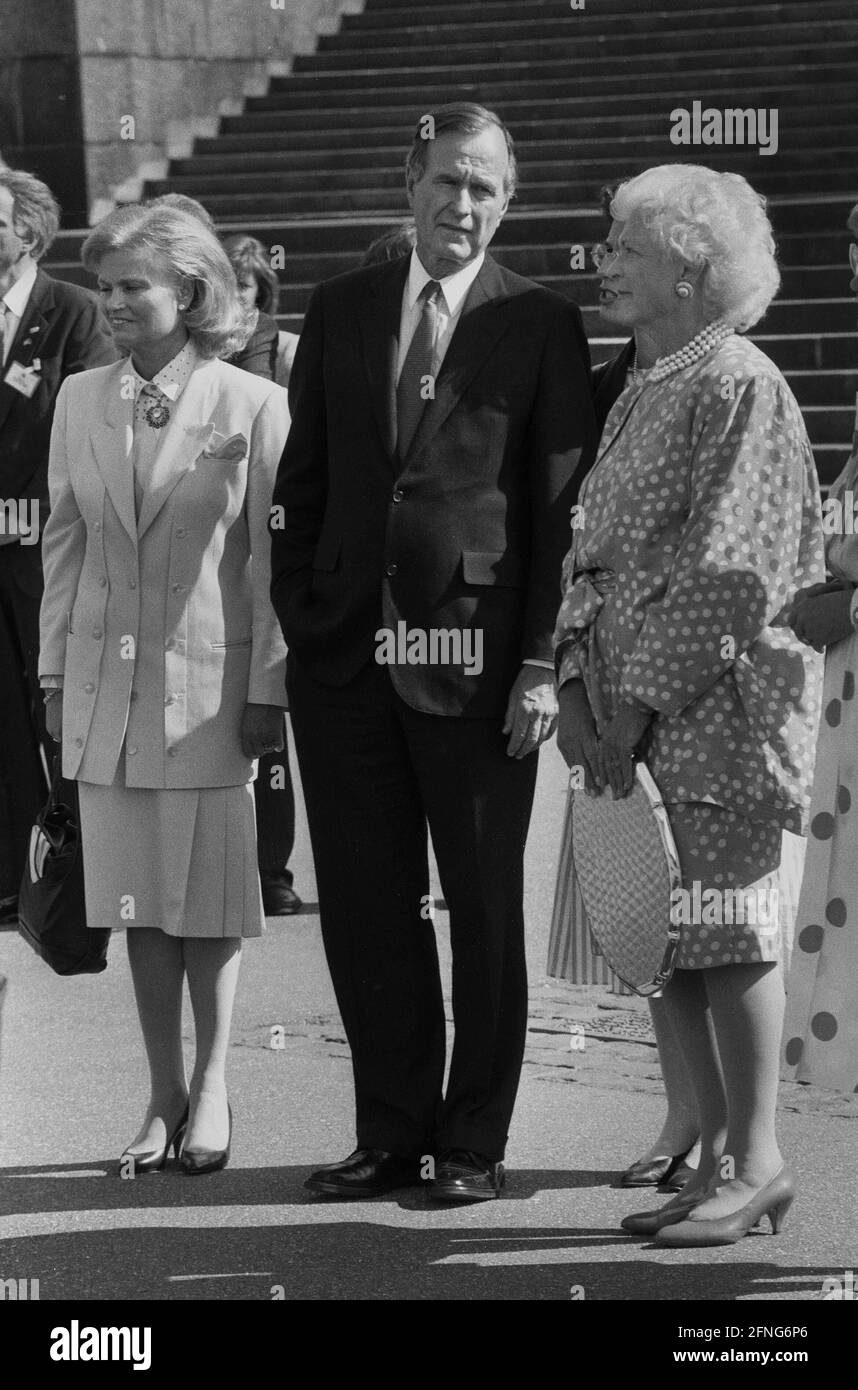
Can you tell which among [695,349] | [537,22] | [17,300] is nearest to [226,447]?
[695,349]

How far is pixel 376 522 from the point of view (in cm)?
466

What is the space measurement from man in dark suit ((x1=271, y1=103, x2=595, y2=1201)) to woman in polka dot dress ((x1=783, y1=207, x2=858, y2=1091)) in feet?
2.49

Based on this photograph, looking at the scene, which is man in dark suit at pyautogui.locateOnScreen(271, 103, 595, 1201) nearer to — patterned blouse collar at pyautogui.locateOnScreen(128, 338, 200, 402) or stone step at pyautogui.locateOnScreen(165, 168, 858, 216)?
patterned blouse collar at pyautogui.locateOnScreen(128, 338, 200, 402)

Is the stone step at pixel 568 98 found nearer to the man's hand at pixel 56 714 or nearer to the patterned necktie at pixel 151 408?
the patterned necktie at pixel 151 408

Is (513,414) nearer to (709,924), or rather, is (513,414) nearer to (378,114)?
(709,924)

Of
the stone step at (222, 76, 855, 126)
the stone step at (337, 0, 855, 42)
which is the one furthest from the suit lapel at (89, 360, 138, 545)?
the stone step at (337, 0, 855, 42)

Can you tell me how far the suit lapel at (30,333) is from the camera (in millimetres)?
7301

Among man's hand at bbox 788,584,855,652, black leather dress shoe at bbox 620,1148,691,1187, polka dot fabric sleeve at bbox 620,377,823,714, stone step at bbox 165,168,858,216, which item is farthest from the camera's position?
stone step at bbox 165,168,858,216

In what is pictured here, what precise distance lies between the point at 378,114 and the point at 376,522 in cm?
1205

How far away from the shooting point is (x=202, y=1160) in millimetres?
4852

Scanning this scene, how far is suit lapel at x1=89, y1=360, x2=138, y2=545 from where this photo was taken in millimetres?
4945

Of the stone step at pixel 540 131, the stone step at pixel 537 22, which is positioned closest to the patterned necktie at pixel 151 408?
the stone step at pixel 540 131

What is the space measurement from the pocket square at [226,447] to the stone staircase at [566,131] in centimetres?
832

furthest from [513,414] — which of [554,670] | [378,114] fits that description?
[378,114]
